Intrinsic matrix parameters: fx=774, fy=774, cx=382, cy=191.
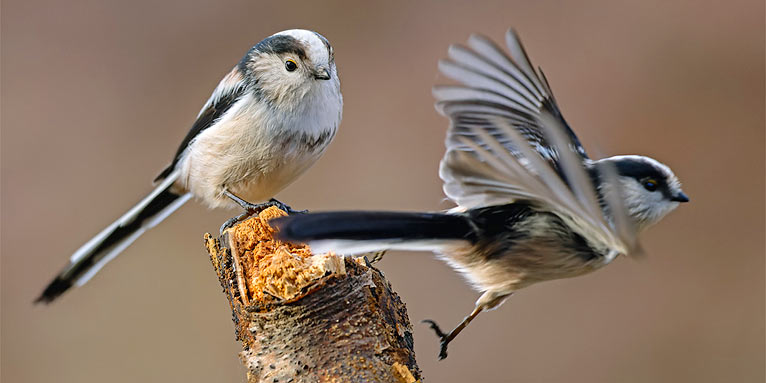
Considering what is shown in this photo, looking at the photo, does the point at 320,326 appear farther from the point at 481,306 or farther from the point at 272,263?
the point at 481,306

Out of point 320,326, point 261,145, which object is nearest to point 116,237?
point 261,145

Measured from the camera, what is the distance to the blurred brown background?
4.57 meters

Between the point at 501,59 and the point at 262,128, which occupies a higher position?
the point at 262,128

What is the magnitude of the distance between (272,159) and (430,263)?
222 cm

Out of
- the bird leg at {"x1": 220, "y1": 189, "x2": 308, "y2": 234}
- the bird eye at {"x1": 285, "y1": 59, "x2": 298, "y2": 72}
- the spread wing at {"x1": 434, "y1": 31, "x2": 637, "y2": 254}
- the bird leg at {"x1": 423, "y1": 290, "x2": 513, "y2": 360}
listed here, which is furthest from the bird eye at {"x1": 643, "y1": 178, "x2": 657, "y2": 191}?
the bird eye at {"x1": 285, "y1": 59, "x2": 298, "y2": 72}

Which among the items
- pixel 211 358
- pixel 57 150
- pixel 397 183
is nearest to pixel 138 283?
pixel 211 358

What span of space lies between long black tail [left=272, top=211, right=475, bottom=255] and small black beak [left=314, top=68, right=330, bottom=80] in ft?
2.78

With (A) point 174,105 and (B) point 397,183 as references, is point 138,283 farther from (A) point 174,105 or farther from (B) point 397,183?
(B) point 397,183

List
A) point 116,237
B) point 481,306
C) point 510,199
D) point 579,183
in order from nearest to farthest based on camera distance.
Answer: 1. point 579,183
2. point 510,199
3. point 481,306
4. point 116,237

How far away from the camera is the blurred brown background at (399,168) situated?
4566 millimetres

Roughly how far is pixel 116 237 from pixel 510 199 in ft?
5.79

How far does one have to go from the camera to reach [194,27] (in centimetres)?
569

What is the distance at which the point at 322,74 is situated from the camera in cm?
258

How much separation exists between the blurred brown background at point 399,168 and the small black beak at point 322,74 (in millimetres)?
1993
